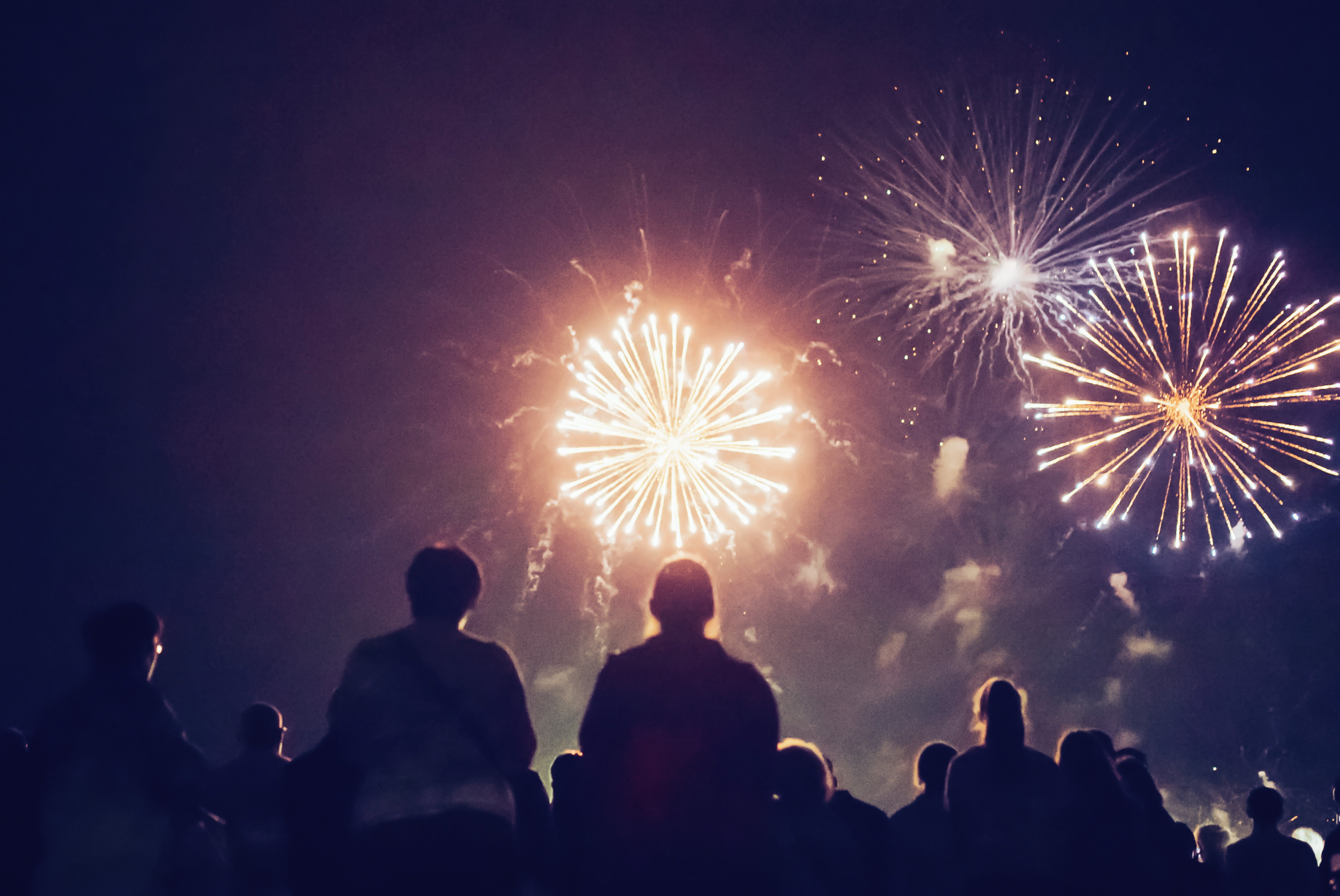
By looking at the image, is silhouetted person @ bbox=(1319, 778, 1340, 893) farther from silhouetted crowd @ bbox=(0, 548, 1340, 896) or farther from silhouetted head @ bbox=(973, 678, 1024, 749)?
silhouetted head @ bbox=(973, 678, 1024, 749)

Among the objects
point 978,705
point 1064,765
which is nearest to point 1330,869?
point 1064,765

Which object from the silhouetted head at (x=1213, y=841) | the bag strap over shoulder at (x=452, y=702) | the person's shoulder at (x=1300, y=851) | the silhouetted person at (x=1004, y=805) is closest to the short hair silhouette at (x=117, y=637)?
the bag strap over shoulder at (x=452, y=702)

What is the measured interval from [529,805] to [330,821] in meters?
0.94

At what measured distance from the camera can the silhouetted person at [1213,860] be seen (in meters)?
5.44

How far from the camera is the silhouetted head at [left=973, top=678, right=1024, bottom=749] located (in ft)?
16.2

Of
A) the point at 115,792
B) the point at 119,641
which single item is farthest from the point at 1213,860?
the point at 119,641

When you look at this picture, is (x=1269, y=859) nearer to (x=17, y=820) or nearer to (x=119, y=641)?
(x=119, y=641)

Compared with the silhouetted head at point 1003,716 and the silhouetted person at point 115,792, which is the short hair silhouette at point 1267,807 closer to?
the silhouetted head at point 1003,716

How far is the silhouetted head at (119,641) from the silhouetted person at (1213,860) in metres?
6.45

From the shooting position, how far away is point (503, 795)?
12.7ft

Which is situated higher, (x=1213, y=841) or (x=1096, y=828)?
(x=1213, y=841)

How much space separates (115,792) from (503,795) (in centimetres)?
198

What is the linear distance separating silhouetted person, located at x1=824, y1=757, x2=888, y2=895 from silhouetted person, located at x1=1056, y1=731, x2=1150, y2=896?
39.3 inches

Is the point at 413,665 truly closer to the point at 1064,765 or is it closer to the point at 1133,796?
the point at 1064,765
